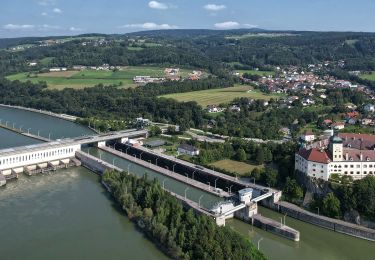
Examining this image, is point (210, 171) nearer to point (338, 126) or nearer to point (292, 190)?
point (292, 190)

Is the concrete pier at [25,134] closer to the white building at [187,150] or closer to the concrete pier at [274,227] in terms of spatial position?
the white building at [187,150]

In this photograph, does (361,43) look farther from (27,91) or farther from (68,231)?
(68,231)

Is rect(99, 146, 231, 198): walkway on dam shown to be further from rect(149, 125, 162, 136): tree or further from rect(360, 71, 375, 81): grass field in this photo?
rect(360, 71, 375, 81): grass field

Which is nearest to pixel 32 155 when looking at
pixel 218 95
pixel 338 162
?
pixel 338 162

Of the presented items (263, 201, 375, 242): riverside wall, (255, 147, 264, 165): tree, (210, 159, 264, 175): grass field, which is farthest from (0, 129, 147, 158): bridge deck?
(263, 201, 375, 242): riverside wall

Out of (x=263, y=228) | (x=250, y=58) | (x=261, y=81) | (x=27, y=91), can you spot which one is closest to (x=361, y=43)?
(x=250, y=58)
